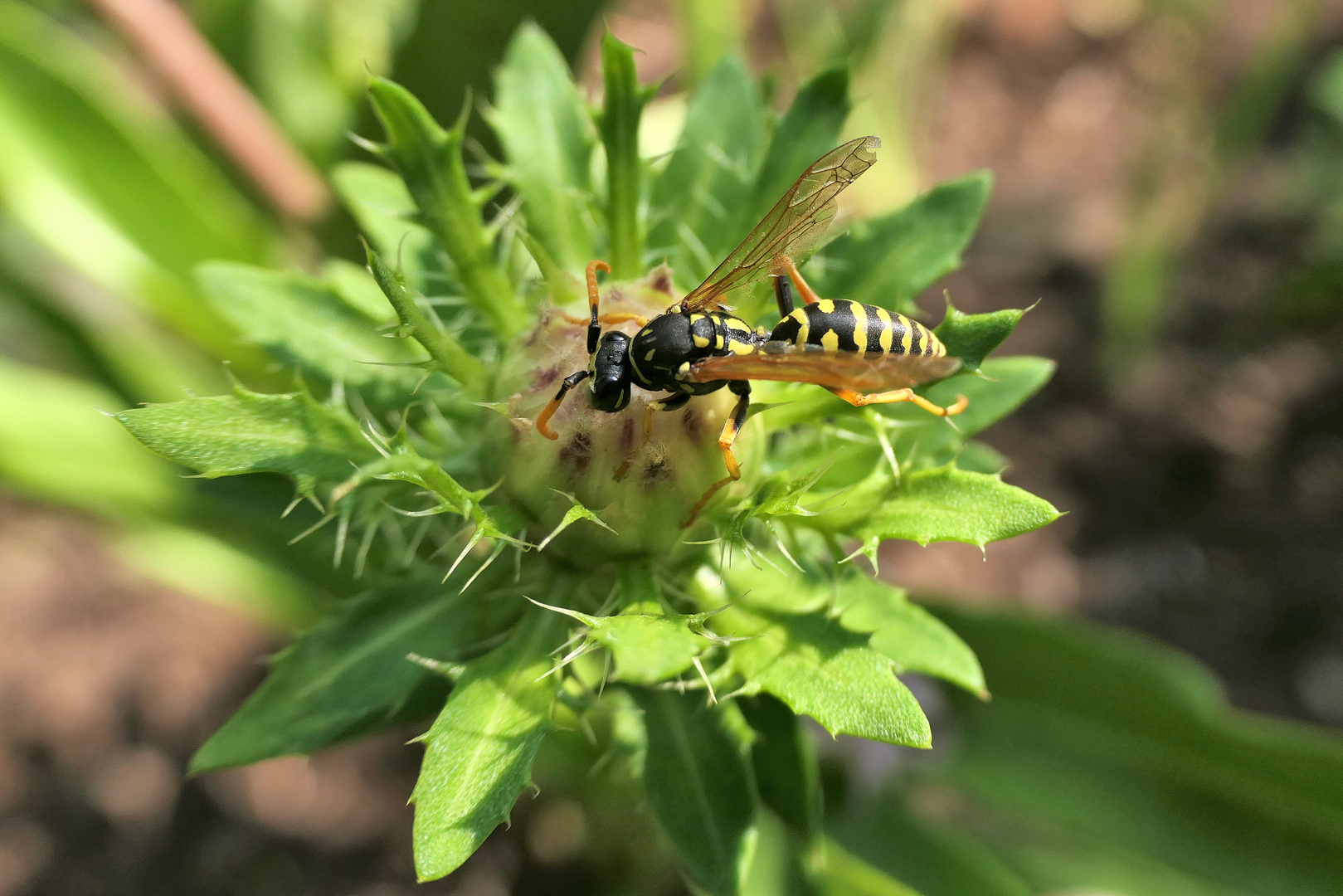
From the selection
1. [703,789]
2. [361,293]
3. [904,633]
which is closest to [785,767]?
[703,789]

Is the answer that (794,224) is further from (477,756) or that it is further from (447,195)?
(477,756)

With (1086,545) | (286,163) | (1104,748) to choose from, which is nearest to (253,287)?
(286,163)

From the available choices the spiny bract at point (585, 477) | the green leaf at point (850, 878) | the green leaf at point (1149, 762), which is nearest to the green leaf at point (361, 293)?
the spiny bract at point (585, 477)

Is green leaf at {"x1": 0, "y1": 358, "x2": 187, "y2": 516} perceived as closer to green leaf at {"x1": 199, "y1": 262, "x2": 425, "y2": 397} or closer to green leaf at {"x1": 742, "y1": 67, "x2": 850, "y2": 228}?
green leaf at {"x1": 199, "y1": 262, "x2": 425, "y2": 397}

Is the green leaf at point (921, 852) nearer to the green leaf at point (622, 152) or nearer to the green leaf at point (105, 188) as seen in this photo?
the green leaf at point (622, 152)

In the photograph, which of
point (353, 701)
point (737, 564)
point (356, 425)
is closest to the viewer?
point (356, 425)

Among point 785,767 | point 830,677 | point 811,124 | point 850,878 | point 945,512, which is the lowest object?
point 850,878

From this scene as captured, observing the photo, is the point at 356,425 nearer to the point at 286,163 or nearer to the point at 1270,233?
the point at 286,163
